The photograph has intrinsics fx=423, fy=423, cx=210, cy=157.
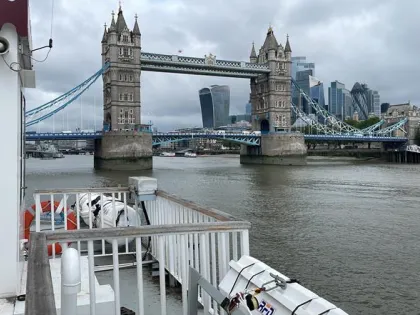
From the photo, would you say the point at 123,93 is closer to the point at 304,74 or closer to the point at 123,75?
the point at 123,75

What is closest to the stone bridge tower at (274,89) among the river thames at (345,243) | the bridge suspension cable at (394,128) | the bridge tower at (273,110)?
the bridge tower at (273,110)

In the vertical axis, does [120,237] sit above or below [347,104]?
below

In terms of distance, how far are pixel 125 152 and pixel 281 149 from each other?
2174cm

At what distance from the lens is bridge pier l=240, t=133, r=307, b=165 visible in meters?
54.7

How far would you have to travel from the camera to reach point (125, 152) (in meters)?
43.6

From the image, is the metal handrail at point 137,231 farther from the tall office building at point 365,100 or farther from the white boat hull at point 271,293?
the tall office building at point 365,100

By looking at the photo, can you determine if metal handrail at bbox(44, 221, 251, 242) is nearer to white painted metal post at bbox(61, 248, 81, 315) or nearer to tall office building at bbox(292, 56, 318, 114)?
white painted metal post at bbox(61, 248, 81, 315)

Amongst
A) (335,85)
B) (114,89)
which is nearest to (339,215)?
(114,89)

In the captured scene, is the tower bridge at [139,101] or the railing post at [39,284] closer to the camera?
the railing post at [39,284]

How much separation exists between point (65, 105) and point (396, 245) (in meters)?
48.7

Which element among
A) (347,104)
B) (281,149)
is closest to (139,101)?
(281,149)

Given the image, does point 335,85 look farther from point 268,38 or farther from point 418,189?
point 418,189

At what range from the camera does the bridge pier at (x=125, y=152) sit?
140 feet

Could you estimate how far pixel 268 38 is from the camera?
63.0m
